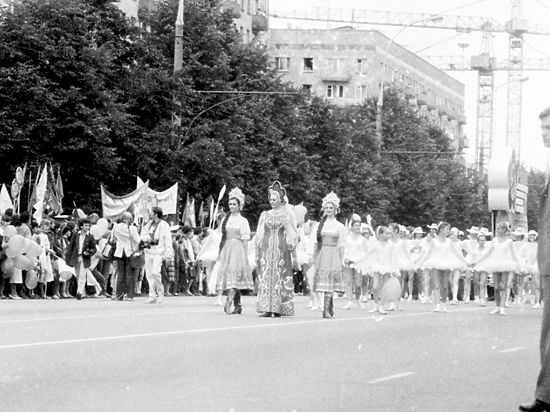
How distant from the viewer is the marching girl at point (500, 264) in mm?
31562

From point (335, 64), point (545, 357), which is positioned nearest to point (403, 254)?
point (545, 357)

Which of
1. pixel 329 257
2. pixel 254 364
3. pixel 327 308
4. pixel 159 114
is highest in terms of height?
pixel 159 114

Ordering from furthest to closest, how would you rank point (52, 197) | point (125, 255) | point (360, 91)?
point (360, 91) < point (52, 197) < point (125, 255)

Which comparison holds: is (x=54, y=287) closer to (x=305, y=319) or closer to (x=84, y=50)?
(x=305, y=319)

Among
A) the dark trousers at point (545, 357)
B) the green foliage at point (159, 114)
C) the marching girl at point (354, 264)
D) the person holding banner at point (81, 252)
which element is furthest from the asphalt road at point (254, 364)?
the green foliage at point (159, 114)

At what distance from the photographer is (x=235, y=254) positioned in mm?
25281

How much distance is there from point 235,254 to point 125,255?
26.1 ft

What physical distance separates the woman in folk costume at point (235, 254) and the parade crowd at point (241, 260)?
22 mm

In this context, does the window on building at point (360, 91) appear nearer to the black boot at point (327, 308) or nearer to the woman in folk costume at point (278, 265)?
the black boot at point (327, 308)

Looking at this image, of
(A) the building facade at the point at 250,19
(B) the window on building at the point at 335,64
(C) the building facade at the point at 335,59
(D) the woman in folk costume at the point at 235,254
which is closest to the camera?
(D) the woman in folk costume at the point at 235,254

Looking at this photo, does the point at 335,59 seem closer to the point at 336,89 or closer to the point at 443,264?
the point at 336,89

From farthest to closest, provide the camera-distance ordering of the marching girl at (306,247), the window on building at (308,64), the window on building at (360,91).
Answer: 1. the window on building at (308,64)
2. the window on building at (360,91)
3. the marching girl at (306,247)

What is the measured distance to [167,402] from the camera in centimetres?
1090

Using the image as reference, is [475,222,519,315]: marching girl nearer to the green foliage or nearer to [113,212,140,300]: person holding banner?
[113,212,140,300]: person holding banner
